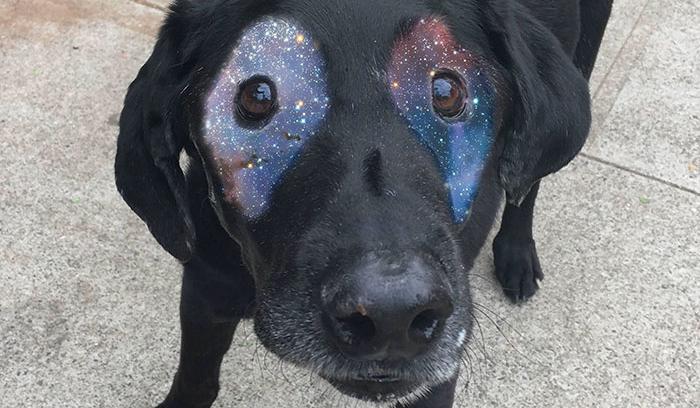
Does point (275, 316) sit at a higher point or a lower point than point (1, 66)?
higher

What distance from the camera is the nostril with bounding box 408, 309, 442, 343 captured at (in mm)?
1854

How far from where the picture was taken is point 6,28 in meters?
4.97

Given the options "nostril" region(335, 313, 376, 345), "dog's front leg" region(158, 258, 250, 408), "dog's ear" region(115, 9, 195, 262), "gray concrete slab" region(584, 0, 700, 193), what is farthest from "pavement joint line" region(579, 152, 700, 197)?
"nostril" region(335, 313, 376, 345)

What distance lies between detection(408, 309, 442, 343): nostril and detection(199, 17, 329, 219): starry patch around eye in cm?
49

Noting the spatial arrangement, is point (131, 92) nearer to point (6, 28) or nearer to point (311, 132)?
point (311, 132)

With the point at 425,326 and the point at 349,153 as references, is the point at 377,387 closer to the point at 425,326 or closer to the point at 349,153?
the point at 425,326

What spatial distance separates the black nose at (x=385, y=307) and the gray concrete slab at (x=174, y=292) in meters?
1.48

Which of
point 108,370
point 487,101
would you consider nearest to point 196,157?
point 487,101

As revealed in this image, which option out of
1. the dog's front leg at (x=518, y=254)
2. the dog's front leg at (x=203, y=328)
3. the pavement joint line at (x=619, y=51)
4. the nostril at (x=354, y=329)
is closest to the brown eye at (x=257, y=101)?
the nostril at (x=354, y=329)

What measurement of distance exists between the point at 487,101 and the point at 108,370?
79.1 inches

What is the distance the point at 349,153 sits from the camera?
6.56 ft

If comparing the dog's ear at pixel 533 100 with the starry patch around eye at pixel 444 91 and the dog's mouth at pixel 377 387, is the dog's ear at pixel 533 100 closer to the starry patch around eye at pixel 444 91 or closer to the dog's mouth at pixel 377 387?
the starry patch around eye at pixel 444 91

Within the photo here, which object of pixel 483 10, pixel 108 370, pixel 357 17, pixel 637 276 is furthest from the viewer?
pixel 637 276

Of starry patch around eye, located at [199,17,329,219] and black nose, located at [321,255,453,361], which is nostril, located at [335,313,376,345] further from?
starry patch around eye, located at [199,17,329,219]
